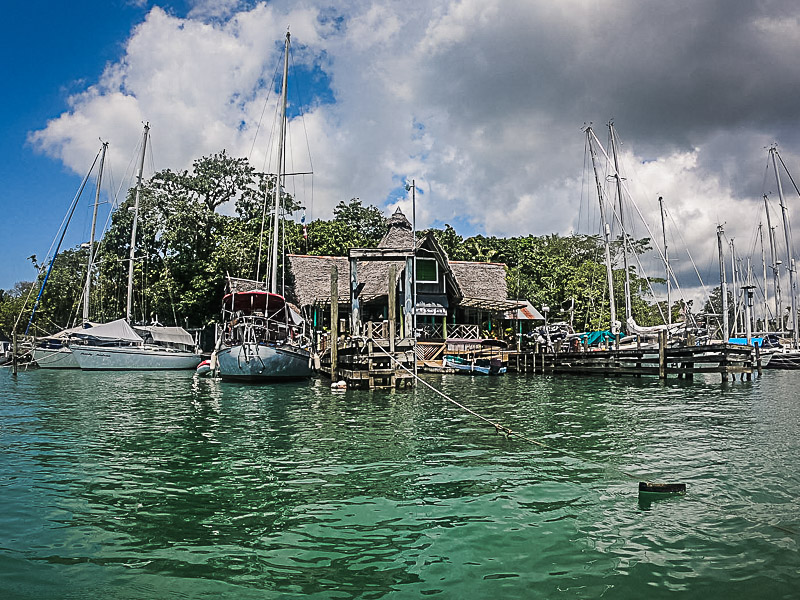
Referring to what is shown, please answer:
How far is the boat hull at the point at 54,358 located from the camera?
35.1 metres

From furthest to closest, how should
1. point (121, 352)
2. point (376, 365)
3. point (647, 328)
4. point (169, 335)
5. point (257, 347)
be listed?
1. point (169, 335)
2. point (121, 352)
3. point (647, 328)
4. point (257, 347)
5. point (376, 365)

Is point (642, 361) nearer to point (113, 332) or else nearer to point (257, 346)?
point (257, 346)

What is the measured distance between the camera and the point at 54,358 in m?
35.7

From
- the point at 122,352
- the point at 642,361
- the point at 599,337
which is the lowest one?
the point at 642,361

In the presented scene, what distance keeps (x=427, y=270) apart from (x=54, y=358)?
24.0m

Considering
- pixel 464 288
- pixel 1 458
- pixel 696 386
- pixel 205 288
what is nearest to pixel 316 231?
pixel 205 288

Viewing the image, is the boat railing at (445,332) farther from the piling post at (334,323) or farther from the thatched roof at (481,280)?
the piling post at (334,323)

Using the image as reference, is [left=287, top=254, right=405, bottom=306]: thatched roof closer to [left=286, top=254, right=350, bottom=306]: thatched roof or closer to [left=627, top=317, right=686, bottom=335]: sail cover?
[left=286, top=254, right=350, bottom=306]: thatched roof

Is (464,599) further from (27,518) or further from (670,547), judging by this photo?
(27,518)

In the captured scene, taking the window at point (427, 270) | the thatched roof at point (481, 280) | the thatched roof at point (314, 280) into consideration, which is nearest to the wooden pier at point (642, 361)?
the thatched roof at point (481, 280)

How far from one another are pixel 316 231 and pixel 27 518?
38084 mm

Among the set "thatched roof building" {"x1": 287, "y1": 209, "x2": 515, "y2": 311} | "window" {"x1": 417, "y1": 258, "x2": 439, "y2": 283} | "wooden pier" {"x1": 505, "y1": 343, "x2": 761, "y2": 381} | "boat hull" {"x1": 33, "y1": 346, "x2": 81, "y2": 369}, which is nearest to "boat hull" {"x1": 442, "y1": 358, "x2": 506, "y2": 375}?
"wooden pier" {"x1": 505, "y1": 343, "x2": 761, "y2": 381}

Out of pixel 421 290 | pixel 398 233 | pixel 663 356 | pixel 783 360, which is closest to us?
pixel 663 356

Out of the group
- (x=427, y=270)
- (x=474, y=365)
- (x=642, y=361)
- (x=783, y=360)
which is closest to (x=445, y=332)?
(x=427, y=270)
